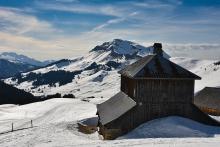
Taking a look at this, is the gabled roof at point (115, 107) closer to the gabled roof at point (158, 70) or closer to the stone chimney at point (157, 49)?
the gabled roof at point (158, 70)

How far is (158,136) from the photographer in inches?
1307

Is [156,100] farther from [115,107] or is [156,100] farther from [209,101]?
[209,101]

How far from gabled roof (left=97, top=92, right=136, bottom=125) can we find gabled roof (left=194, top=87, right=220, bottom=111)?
24.9 m

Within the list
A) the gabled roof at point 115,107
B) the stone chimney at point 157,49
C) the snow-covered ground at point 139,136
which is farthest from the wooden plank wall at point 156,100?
the stone chimney at point 157,49

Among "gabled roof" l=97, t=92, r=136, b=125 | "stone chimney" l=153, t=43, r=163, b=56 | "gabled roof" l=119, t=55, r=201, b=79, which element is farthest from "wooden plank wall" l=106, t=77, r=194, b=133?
"stone chimney" l=153, t=43, r=163, b=56

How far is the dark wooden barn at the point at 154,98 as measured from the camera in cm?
Answer: 3612

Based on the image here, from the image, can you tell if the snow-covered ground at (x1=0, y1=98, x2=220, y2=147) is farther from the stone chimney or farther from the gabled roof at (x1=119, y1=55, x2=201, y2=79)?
the stone chimney

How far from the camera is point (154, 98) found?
1460 inches

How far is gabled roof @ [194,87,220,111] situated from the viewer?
62919 millimetres

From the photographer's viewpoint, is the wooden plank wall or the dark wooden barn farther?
the wooden plank wall

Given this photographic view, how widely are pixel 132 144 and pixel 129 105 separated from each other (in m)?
9.82

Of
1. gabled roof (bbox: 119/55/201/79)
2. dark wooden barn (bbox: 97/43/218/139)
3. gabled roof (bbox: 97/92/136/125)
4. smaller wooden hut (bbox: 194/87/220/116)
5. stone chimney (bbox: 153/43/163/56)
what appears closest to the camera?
dark wooden barn (bbox: 97/43/218/139)

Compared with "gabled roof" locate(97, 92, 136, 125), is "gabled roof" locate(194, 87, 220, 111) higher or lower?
lower

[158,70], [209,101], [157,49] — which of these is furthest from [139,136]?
[209,101]
